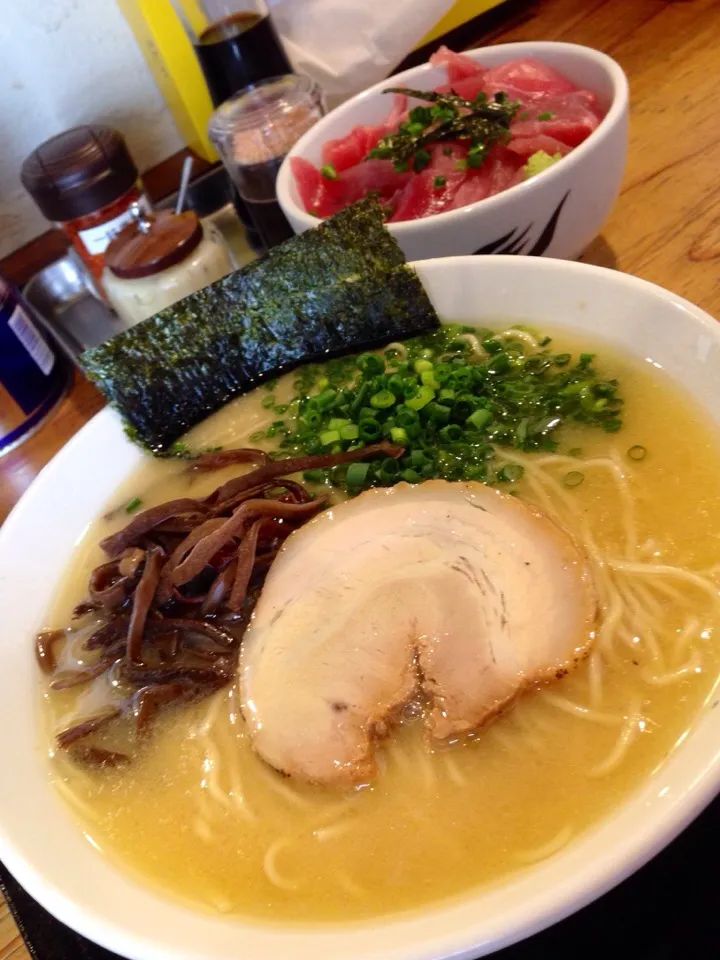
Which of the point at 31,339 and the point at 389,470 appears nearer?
the point at 389,470

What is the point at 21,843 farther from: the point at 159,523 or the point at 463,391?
the point at 463,391

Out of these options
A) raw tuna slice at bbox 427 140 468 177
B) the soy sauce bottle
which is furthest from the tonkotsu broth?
the soy sauce bottle

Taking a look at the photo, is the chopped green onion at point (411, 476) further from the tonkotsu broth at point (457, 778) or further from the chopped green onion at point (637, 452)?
the chopped green onion at point (637, 452)

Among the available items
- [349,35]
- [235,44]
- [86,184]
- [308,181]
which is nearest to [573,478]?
[308,181]

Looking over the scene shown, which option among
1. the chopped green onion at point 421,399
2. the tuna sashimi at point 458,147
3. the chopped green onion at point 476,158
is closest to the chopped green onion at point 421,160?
the tuna sashimi at point 458,147

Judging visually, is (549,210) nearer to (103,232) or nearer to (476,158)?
(476,158)

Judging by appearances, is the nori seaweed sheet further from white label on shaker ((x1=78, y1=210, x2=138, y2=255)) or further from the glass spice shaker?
white label on shaker ((x1=78, y1=210, x2=138, y2=255))

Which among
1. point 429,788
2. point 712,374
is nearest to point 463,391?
point 712,374
